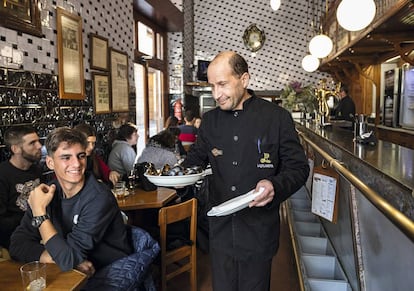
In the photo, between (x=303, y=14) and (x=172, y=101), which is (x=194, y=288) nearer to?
(x=172, y=101)

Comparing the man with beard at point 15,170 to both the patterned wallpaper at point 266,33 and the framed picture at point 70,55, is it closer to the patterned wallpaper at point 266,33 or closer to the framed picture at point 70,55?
the framed picture at point 70,55

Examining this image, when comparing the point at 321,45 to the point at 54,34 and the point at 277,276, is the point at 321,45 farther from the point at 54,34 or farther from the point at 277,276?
the point at 54,34

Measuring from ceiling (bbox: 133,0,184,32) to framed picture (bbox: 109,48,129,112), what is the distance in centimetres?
127

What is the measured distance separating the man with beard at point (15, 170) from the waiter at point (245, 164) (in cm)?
161

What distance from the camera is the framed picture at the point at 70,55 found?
3.73m

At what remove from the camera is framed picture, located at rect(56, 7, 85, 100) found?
373 centimetres

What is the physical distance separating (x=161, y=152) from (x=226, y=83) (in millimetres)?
2557

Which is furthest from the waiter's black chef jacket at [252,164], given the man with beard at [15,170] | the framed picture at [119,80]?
the framed picture at [119,80]

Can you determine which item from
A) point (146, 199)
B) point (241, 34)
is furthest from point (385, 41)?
point (241, 34)

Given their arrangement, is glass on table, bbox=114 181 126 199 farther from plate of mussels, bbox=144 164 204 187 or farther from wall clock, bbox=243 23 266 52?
wall clock, bbox=243 23 266 52

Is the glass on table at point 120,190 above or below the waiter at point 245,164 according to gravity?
below

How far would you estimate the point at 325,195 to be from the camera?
2498 millimetres

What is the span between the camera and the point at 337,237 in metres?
2.86

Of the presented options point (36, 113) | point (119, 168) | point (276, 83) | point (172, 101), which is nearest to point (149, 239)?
point (36, 113)
